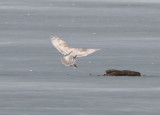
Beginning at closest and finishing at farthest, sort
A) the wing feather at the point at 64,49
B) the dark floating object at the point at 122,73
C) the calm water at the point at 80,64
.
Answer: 1. the calm water at the point at 80,64
2. the wing feather at the point at 64,49
3. the dark floating object at the point at 122,73

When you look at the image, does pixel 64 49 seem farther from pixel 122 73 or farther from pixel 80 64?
pixel 80 64

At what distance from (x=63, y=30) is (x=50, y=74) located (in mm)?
8688

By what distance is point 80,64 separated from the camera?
14922 millimetres

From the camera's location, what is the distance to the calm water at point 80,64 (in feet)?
35.1

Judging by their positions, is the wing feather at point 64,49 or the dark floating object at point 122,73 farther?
the dark floating object at point 122,73

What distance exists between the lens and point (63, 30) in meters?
22.2

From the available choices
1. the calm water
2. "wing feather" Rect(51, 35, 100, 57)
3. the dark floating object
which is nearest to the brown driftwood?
the dark floating object

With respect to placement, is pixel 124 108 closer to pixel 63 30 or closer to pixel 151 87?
pixel 151 87

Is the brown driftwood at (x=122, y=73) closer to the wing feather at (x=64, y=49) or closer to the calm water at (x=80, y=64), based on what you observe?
the calm water at (x=80, y=64)

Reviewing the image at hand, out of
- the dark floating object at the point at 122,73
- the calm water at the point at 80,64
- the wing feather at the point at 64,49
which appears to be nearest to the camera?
the calm water at the point at 80,64

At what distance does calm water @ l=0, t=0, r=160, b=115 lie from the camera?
10.7m

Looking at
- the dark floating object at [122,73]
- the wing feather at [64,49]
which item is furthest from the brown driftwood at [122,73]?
the wing feather at [64,49]

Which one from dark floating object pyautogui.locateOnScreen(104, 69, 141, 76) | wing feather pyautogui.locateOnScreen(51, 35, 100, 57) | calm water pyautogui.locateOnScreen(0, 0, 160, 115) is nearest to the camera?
calm water pyautogui.locateOnScreen(0, 0, 160, 115)

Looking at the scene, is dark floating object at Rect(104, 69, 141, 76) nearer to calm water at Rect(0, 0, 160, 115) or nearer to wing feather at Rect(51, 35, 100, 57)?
calm water at Rect(0, 0, 160, 115)
